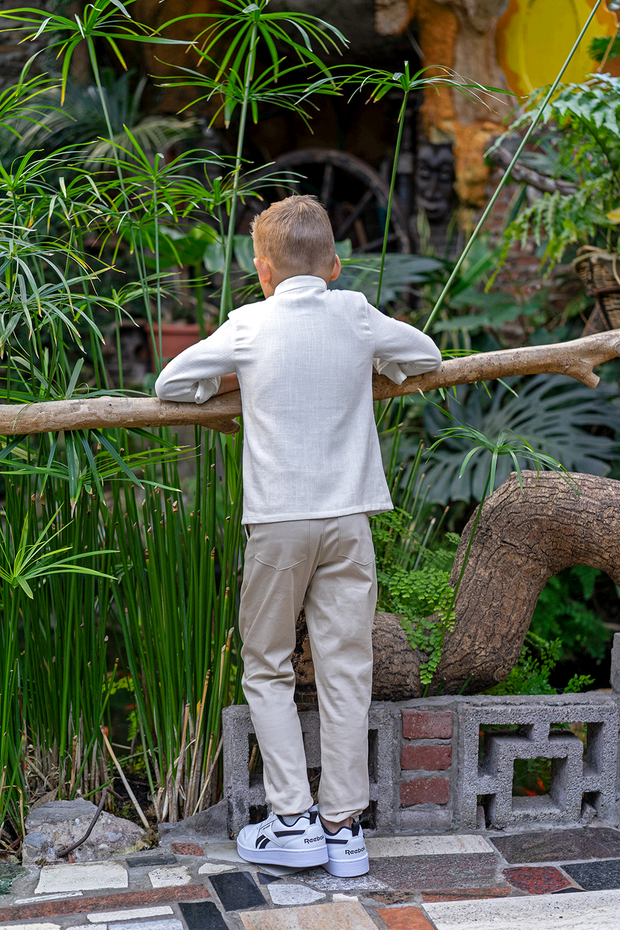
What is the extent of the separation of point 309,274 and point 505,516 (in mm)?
710

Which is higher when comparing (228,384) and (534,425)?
(228,384)

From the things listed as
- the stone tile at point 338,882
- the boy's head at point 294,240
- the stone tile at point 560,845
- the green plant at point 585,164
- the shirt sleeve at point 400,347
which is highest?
the green plant at point 585,164

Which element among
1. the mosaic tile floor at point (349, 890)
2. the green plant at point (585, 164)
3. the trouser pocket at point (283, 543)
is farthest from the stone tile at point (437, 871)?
the green plant at point (585, 164)

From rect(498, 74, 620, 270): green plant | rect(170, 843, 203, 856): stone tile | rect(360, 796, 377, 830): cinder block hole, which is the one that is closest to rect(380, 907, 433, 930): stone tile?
rect(360, 796, 377, 830): cinder block hole

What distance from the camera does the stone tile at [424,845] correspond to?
1.71m

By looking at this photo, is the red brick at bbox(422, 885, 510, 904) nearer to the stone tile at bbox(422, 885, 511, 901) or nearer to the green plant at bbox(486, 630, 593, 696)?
the stone tile at bbox(422, 885, 511, 901)

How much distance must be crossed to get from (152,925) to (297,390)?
3.21 feet

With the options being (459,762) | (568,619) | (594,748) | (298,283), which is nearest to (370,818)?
(459,762)

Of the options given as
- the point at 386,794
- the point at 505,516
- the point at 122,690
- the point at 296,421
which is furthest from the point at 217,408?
the point at 122,690

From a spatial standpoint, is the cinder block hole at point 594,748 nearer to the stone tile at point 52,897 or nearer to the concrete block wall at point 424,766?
the concrete block wall at point 424,766

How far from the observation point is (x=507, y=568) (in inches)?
73.4

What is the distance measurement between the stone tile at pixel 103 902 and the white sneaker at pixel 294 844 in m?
0.14

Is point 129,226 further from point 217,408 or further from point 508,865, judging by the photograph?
point 508,865

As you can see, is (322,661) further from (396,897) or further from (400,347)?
(400,347)
